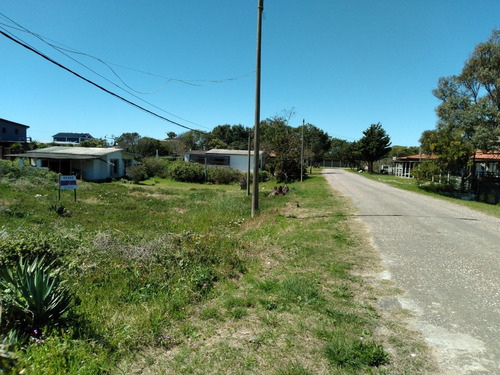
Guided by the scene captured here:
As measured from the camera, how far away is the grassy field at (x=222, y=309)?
10.0 feet

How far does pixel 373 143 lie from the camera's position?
56188 mm

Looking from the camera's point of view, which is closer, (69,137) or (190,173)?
(190,173)

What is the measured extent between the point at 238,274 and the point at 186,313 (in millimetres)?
1729

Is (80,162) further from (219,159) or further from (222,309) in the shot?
(222,309)

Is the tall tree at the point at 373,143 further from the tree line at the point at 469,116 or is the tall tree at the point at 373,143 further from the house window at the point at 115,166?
the house window at the point at 115,166

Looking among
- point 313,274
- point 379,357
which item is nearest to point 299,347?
point 379,357

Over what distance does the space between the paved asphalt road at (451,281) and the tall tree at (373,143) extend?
1899 inches

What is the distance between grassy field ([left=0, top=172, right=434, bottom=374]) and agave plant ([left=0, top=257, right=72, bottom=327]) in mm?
160

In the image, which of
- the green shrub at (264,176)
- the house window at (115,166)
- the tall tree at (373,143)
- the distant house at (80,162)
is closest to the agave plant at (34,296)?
the distant house at (80,162)

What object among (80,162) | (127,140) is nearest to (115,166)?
(80,162)

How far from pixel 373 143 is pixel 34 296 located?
193 feet

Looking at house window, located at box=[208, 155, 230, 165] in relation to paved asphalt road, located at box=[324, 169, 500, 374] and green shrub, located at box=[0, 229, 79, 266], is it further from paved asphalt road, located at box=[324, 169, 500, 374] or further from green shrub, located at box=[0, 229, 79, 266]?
green shrub, located at box=[0, 229, 79, 266]

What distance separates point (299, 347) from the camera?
3320 mm

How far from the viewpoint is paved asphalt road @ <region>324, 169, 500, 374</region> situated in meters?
3.31
